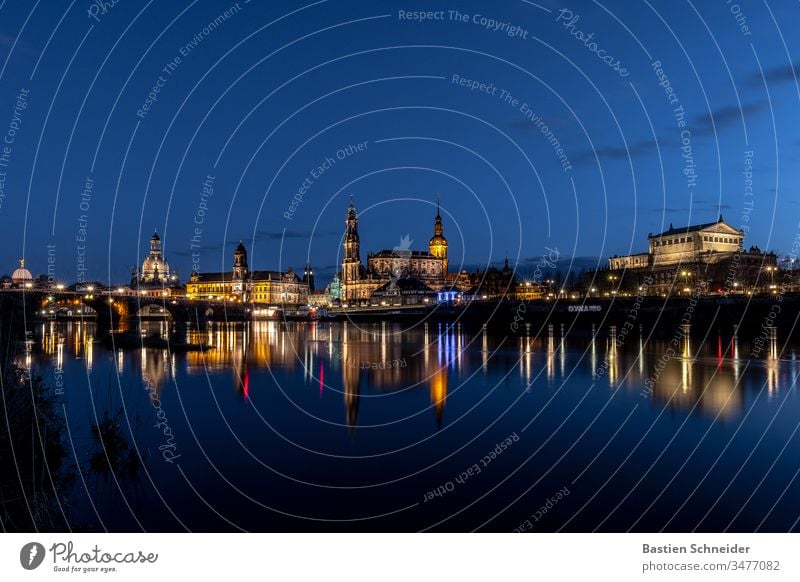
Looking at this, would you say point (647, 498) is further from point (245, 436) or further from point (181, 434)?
point (181, 434)

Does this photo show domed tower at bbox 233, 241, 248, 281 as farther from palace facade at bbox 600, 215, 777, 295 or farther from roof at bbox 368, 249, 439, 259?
palace facade at bbox 600, 215, 777, 295

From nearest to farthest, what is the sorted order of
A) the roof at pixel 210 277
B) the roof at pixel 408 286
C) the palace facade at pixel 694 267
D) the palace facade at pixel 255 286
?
the palace facade at pixel 694 267 → the roof at pixel 408 286 → the palace facade at pixel 255 286 → the roof at pixel 210 277

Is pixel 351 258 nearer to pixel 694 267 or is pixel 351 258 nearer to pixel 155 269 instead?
pixel 155 269

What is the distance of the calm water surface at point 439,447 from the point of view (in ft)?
37.3

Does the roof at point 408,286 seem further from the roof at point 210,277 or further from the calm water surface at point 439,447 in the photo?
the calm water surface at point 439,447

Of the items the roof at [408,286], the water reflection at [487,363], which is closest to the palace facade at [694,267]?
the roof at [408,286]

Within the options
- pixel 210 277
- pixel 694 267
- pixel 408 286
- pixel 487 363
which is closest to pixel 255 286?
pixel 210 277

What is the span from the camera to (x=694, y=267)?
107625 mm

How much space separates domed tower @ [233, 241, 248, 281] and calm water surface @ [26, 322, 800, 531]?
440 ft

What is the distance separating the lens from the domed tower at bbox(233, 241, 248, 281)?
543 ft

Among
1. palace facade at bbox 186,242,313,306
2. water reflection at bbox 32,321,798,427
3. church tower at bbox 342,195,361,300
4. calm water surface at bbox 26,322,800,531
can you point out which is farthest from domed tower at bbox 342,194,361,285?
calm water surface at bbox 26,322,800,531

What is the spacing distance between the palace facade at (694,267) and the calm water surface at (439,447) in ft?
207

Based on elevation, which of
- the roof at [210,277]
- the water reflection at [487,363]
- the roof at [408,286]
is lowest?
the water reflection at [487,363]
